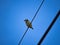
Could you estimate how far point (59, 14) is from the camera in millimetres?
324

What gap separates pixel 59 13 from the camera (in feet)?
1.07
